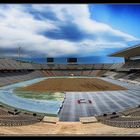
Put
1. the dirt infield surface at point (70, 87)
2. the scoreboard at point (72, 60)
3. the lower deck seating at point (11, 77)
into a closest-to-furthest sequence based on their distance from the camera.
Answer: the dirt infield surface at point (70, 87) → the lower deck seating at point (11, 77) → the scoreboard at point (72, 60)

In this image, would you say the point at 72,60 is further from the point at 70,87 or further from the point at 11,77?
the point at 70,87

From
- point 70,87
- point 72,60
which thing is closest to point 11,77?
point 70,87

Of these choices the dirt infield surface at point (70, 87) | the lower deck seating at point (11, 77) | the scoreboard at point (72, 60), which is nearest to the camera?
the dirt infield surface at point (70, 87)

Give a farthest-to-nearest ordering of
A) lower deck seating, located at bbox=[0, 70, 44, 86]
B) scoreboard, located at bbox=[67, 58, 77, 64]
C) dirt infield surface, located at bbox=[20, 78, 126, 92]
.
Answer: scoreboard, located at bbox=[67, 58, 77, 64] < lower deck seating, located at bbox=[0, 70, 44, 86] < dirt infield surface, located at bbox=[20, 78, 126, 92]

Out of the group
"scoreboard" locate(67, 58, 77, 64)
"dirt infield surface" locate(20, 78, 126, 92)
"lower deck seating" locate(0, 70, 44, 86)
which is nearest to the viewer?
"dirt infield surface" locate(20, 78, 126, 92)

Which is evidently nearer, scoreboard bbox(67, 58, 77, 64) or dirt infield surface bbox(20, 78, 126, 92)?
dirt infield surface bbox(20, 78, 126, 92)

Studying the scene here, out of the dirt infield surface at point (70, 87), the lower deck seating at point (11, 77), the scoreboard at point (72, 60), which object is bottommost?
the dirt infield surface at point (70, 87)

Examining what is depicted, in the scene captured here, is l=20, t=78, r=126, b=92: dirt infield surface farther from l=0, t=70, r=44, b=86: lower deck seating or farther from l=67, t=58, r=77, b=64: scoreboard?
l=67, t=58, r=77, b=64: scoreboard

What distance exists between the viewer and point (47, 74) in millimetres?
96000

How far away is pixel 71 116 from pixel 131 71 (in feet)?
194

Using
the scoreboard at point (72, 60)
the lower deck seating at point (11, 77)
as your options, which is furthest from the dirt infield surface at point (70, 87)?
the scoreboard at point (72, 60)

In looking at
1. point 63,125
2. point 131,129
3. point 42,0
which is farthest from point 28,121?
point 42,0

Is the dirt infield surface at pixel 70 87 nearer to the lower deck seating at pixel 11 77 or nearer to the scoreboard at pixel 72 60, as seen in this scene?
the lower deck seating at pixel 11 77

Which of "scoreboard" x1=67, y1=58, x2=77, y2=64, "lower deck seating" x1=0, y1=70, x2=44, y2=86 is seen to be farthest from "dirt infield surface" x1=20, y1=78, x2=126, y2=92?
"scoreboard" x1=67, y1=58, x2=77, y2=64
